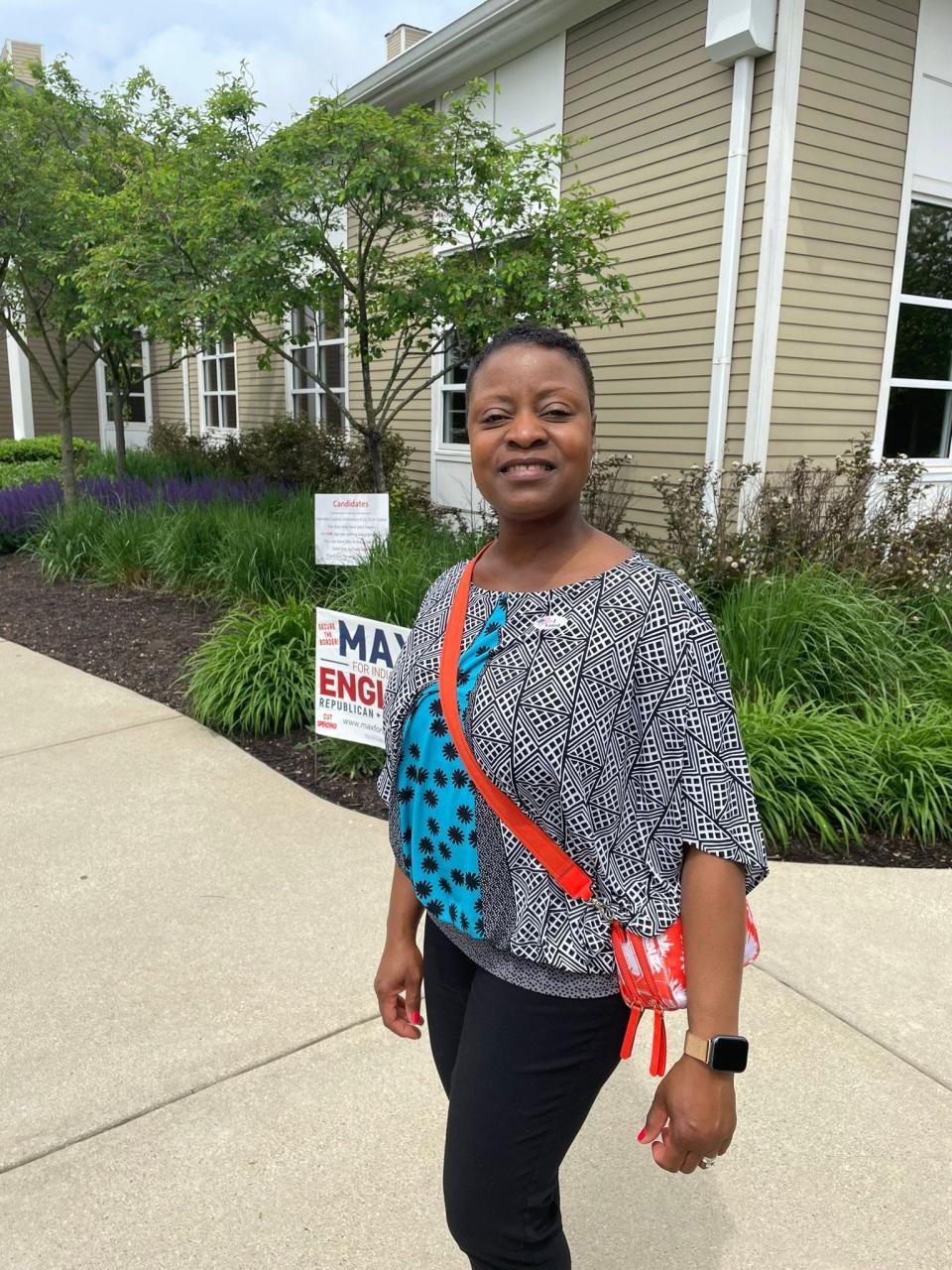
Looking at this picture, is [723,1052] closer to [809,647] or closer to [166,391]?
[809,647]

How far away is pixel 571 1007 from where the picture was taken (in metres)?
1.36

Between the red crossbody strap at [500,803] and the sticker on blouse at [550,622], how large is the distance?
15cm

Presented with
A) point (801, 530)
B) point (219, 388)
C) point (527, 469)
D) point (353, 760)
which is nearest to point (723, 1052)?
point (527, 469)

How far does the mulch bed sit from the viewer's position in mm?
3902

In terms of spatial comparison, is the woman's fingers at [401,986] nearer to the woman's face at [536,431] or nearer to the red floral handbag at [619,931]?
the red floral handbag at [619,931]

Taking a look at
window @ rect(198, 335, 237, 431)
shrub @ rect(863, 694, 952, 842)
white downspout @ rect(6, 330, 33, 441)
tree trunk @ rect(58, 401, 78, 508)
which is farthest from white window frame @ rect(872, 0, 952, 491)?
white downspout @ rect(6, 330, 33, 441)

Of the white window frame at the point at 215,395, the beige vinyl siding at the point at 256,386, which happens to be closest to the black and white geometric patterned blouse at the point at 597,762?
the beige vinyl siding at the point at 256,386

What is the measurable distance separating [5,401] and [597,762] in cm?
2331

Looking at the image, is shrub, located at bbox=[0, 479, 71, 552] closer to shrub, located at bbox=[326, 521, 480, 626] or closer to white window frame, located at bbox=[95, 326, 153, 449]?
shrub, located at bbox=[326, 521, 480, 626]

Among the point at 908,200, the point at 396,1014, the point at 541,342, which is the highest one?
the point at 908,200

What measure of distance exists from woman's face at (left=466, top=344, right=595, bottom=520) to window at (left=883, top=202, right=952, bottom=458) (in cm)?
736

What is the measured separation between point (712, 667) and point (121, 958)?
248 cm

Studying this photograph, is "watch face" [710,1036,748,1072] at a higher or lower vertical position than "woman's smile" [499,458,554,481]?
lower

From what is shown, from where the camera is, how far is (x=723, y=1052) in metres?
1.21
